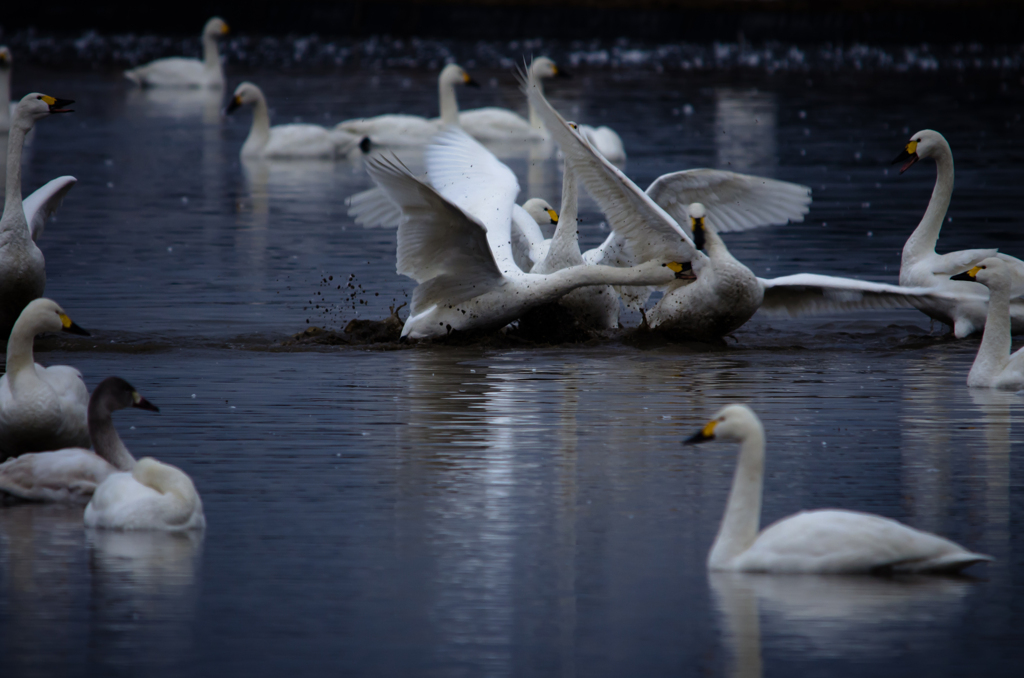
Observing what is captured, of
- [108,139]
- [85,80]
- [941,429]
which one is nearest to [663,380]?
[941,429]

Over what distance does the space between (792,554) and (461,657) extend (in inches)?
57.8

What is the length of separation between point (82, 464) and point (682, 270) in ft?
17.4

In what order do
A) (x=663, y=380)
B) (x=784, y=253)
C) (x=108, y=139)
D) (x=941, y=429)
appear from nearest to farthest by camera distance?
(x=941, y=429)
(x=663, y=380)
(x=784, y=253)
(x=108, y=139)

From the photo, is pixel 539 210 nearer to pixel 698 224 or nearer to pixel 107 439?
pixel 698 224

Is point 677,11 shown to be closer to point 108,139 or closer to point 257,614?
point 108,139

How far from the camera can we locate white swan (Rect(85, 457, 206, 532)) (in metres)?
6.83

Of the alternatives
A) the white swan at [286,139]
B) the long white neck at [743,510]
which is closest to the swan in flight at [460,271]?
the long white neck at [743,510]

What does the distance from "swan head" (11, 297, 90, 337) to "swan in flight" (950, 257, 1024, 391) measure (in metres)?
5.29

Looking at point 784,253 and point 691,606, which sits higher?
point 784,253

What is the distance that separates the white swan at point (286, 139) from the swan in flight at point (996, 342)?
15.0m

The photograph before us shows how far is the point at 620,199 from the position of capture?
38.3 ft

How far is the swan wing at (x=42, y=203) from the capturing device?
12.3 m

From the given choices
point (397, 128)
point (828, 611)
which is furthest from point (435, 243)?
point (397, 128)

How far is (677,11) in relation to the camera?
50875 mm
